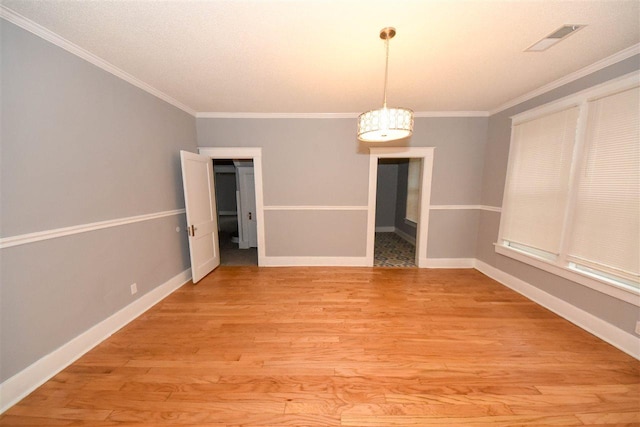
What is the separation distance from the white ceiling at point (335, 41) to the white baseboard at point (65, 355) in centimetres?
246

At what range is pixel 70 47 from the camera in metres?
1.78

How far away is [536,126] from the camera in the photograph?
2.74m

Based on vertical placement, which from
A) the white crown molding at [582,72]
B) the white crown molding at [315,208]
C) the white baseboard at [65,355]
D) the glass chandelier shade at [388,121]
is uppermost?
the white crown molding at [582,72]

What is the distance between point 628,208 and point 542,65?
5.00ft

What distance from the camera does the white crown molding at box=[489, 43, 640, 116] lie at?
1895mm

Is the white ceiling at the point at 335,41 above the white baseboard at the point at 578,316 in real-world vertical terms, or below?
above

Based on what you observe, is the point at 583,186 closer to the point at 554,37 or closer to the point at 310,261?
the point at 554,37

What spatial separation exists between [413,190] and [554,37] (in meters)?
4.13

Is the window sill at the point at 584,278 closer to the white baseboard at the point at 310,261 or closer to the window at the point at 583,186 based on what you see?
the window at the point at 583,186

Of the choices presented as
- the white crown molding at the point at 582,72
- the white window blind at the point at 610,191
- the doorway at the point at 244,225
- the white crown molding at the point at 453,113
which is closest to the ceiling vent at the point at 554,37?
the white crown molding at the point at 582,72

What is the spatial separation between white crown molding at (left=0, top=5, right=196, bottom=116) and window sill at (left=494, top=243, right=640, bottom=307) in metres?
5.11

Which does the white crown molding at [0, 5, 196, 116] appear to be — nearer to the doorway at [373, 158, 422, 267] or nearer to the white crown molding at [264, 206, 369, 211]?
the white crown molding at [264, 206, 369, 211]

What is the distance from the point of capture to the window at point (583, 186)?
6.20 feet

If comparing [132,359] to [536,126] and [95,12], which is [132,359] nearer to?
[95,12]
